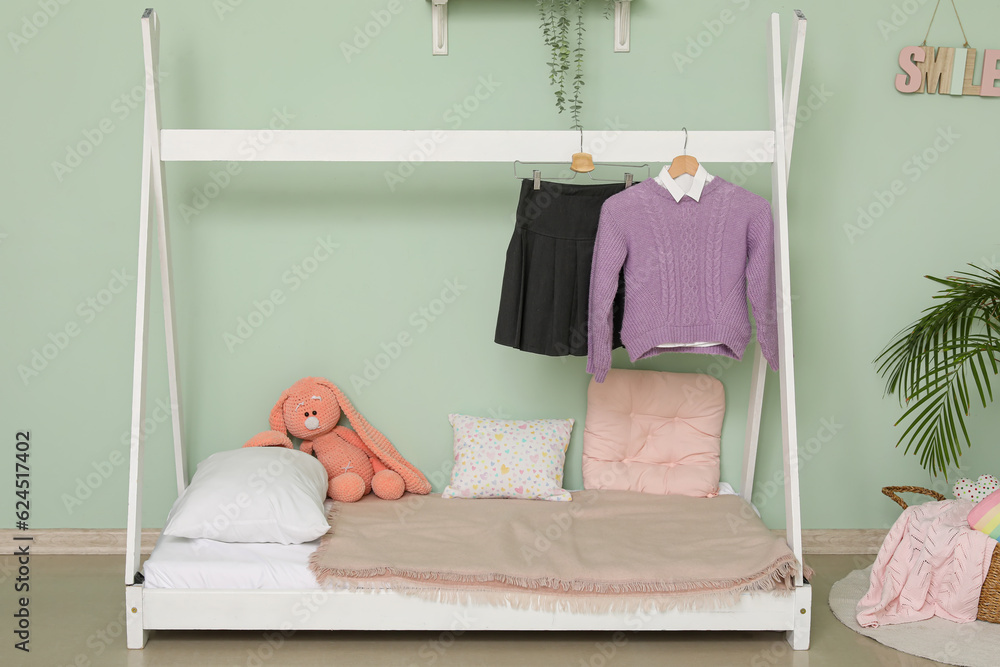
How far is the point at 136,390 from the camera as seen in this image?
237 centimetres

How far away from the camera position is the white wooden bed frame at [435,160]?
7.52 feet

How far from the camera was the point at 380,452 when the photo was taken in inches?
114

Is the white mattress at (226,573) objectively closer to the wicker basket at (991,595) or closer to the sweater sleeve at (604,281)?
the sweater sleeve at (604,281)

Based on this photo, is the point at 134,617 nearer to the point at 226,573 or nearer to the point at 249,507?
the point at 226,573

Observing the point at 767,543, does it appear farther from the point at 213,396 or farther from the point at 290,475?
the point at 213,396

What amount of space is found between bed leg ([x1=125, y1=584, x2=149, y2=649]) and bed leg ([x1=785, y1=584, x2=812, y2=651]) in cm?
179

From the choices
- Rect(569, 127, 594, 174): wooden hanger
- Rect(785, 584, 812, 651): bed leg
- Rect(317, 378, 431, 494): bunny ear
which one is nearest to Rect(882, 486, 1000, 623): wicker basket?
Rect(785, 584, 812, 651): bed leg

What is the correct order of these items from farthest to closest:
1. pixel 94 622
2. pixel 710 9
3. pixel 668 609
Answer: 1. pixel 710 9
2. pixel 94 622
3. pixel 668 609

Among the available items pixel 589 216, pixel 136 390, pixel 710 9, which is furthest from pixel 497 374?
pixel 710 9

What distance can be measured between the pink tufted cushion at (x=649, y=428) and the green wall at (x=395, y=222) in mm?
96

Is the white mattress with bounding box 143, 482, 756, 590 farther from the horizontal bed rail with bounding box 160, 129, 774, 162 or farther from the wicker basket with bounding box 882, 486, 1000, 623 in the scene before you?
the wicker basket with bounding box 882, 486, 1000, 623

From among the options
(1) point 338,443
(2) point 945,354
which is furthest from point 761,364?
(1) point 338,443

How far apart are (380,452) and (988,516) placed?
189cm

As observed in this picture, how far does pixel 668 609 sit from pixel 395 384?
1226 millimetres
